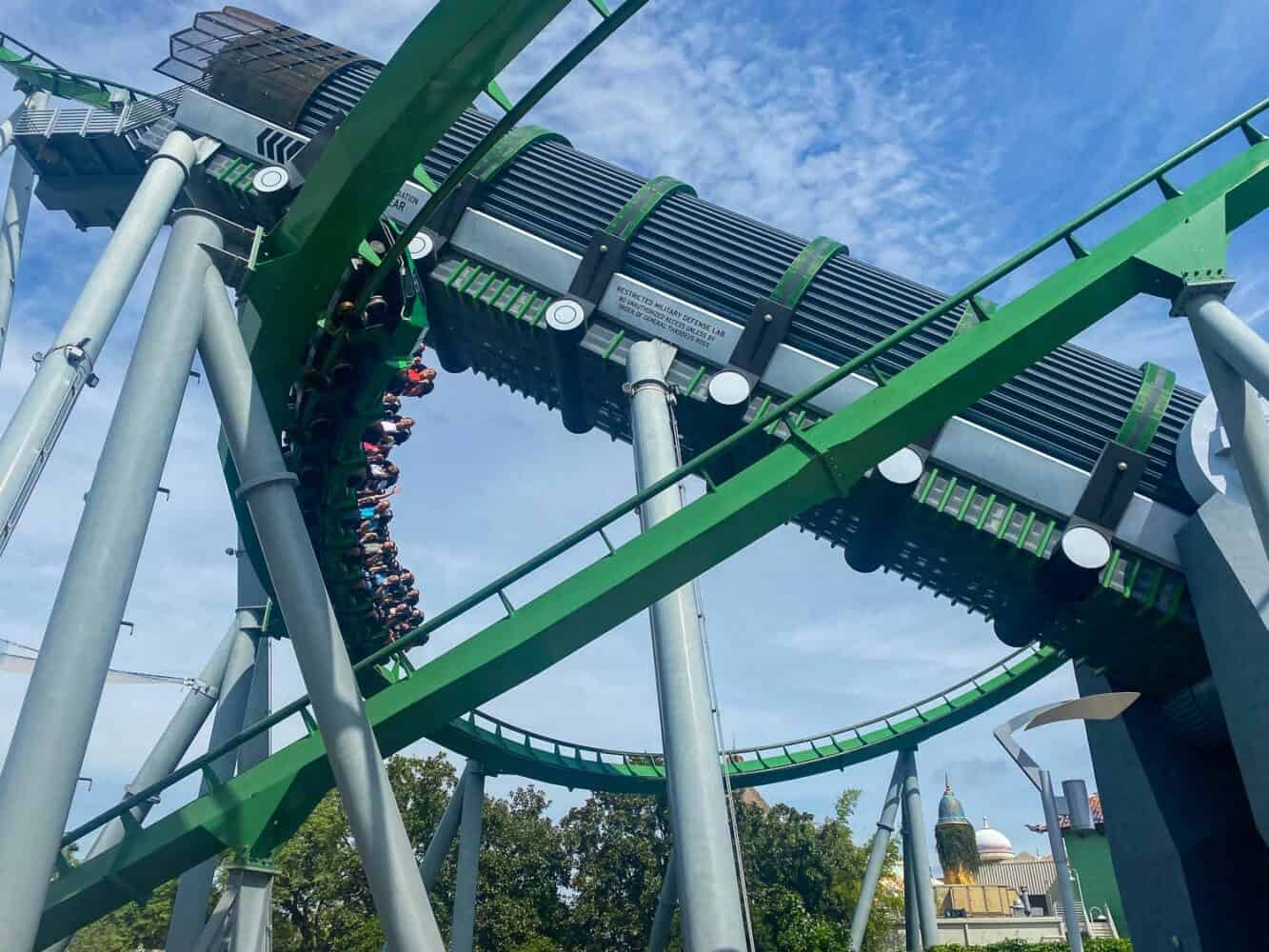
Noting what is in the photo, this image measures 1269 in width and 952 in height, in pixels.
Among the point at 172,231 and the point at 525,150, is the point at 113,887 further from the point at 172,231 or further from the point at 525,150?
the point at 525,150

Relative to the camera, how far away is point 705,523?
25.5ft

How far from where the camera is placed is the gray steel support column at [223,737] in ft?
37.2

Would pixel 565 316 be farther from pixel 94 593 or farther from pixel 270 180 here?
pixel 94 593

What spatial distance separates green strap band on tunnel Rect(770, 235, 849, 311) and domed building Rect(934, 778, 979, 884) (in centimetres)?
5635

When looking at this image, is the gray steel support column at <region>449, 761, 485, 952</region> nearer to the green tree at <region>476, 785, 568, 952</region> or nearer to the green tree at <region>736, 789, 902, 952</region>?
the green tree at <region>476, 785, 568, 952</region>

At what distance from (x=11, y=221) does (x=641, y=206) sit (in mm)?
8954

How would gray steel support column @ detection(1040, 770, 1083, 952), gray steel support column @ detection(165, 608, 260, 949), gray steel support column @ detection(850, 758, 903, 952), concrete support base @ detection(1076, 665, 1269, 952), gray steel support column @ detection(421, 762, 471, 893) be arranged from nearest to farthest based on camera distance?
gray steel support column @ detection(1040, 770, 1083, 952), gray steel support column @ detection(165, 608, 260, 949), concrete support base @ detection(1076, 665, 1269, 952), gray steel support column @ detection(421, 762, 471, 893), gray steel support column @ detection(850, 758, 903, 952)

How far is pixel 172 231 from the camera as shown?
8125 millimetres

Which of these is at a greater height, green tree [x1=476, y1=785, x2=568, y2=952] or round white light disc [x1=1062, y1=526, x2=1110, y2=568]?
round white light disc [x1=1062, y1=526, x2=1110, y2=568]

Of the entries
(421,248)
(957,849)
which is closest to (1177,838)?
(421,248)

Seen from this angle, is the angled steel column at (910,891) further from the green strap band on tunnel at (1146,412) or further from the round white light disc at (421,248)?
the round white light disc at (421,248)

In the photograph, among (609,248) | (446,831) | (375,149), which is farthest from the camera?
(446,831)

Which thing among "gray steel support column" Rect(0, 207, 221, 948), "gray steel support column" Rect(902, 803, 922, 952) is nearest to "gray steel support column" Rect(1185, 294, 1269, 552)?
"gray steel support column" Rect(0, 207, 221, 948)

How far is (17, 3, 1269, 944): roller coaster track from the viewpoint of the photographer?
7.09 metres
